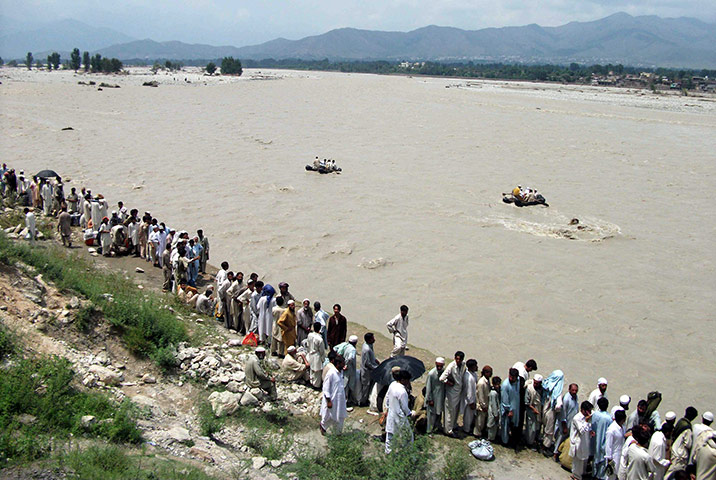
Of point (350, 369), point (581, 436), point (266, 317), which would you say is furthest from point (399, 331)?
point (581, 436)

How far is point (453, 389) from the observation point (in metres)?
6.58

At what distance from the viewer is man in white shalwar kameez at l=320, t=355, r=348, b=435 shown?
20.5ft

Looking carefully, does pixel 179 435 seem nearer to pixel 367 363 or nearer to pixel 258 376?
pixel 258 376

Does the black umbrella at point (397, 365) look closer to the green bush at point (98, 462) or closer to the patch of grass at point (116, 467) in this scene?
the patch of grass at point (116, 467)

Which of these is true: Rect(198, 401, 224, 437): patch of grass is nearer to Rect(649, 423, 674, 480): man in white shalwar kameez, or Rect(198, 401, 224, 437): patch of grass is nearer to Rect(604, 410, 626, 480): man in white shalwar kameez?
Rect(604, 410, 626, 480): man in white shalwar kameez

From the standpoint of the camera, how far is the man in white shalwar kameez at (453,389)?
21.4 feet

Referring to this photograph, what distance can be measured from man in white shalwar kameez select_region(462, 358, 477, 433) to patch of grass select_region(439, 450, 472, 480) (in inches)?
33.8

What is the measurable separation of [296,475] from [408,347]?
160 inches

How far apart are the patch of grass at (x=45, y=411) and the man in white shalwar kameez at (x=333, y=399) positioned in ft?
6.48

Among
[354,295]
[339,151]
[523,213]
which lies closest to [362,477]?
[354,295]

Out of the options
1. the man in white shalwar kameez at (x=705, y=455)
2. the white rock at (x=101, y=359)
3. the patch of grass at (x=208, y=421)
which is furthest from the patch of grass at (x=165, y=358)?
the man in white shalwar kameez at (x=705, y=455)

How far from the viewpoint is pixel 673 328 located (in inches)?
401

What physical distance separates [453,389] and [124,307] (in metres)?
4.65

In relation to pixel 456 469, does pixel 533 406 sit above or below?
above
